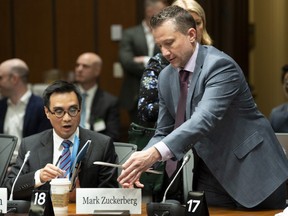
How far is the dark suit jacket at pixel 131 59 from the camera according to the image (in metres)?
7.89

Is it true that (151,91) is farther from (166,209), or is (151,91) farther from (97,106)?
(97,106)

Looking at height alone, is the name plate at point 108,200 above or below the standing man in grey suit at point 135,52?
below

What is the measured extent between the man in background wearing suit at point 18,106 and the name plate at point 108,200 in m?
3.12

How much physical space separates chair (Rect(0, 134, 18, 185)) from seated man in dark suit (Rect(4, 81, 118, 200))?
0.10m

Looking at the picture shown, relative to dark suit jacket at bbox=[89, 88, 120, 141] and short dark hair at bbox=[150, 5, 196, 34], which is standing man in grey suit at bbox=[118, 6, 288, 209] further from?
dark suit jacket at bbox=[89, 88, 120, 141]

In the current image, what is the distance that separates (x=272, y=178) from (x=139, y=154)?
0.71 metres

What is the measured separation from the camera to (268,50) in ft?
28.9

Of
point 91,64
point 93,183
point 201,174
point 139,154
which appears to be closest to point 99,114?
point 91,64

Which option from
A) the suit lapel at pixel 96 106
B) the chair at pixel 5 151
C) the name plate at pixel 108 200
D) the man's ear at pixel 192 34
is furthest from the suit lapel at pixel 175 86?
the suit lapel at pixel 96 106

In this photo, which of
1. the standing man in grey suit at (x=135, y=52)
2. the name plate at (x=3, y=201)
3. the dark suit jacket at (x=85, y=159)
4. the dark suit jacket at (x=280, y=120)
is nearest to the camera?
the name plate at (x=3, y=201)

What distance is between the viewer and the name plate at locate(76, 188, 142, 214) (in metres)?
3.66

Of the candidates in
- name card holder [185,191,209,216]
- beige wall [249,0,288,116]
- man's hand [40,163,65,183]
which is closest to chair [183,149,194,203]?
man's hand [40,163,65,183]

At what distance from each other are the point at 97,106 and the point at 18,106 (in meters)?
0.74

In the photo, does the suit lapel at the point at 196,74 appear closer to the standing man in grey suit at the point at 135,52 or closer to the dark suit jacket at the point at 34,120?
the dark suit jacket at the point at 34,120
